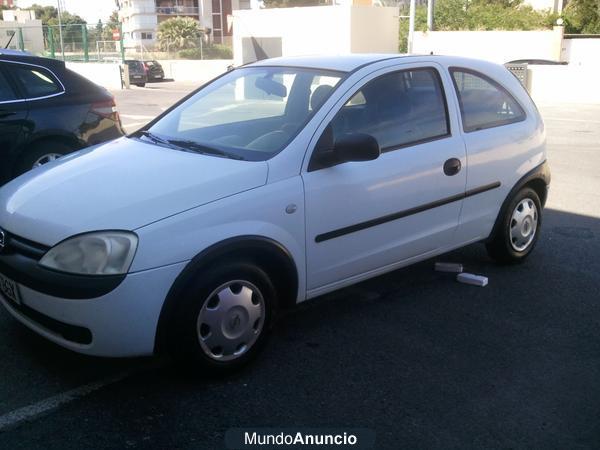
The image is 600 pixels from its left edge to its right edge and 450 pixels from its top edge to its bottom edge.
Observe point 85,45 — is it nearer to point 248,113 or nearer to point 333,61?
point 248,113

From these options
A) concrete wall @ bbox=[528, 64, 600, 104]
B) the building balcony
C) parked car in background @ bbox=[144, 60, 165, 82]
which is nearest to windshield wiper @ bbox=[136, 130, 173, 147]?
concrete wall @ bbox=[528, 64, 600, 104]

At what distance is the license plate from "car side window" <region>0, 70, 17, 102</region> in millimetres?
3377

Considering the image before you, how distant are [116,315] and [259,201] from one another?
0.92m

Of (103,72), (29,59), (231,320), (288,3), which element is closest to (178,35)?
(288,3)

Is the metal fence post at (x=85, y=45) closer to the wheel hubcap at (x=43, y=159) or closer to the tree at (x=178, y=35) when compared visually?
the tree at (x=178, y=35)

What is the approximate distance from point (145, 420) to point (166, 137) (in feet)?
6.13

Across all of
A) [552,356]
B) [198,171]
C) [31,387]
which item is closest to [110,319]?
[31,387]

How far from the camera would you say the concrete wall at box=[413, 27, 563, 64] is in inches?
1150

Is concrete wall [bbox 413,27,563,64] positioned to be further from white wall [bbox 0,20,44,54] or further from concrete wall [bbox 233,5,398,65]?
white wall [bbox 0,20,44,54]

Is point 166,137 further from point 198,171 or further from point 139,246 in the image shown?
point 139,246

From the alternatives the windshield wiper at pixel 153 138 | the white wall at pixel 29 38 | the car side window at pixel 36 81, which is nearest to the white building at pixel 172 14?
the white wall at pixel 29 38

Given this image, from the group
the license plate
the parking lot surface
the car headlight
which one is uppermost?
the car headlight

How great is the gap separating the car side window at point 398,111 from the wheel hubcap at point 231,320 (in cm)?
105

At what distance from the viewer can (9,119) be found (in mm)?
6266
